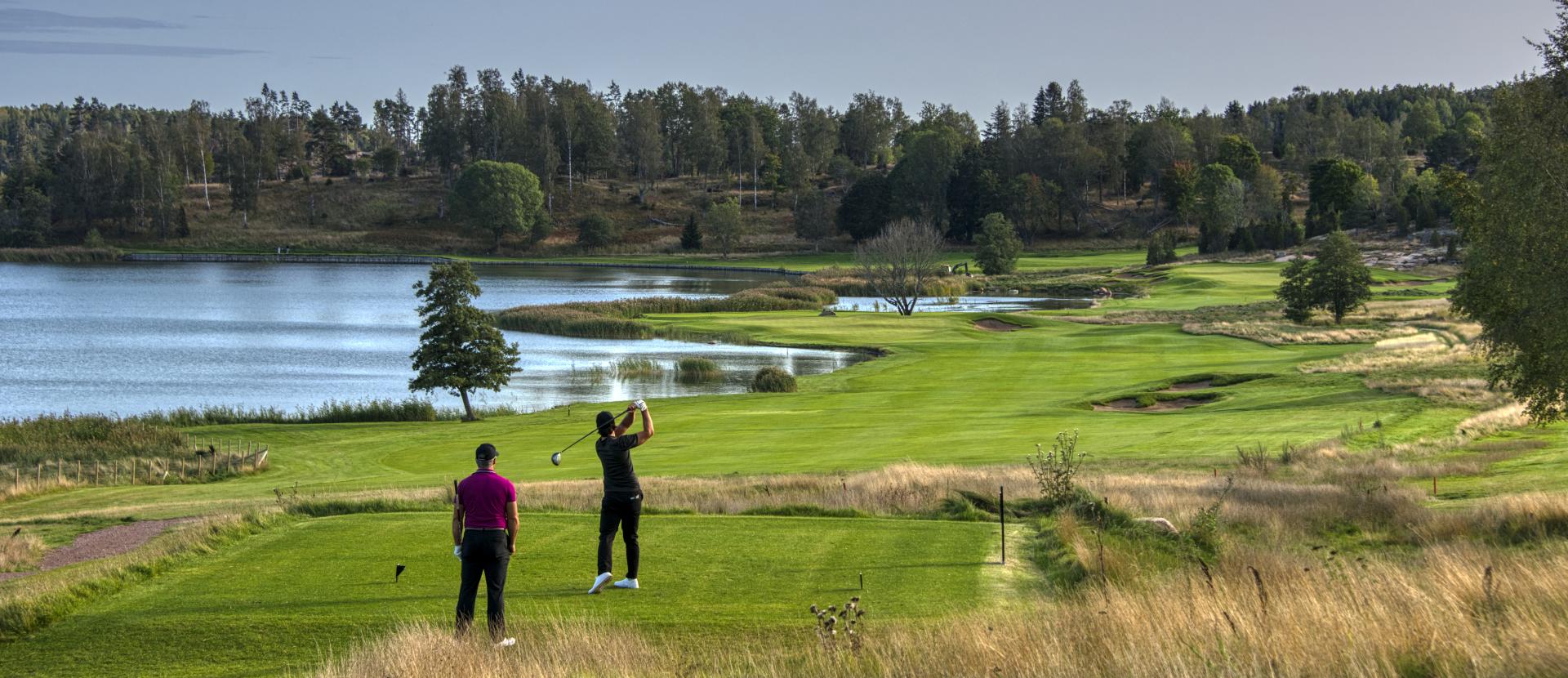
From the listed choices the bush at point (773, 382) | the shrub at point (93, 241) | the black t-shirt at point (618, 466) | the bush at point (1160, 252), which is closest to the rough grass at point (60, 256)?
the shrub at point (93, 241)

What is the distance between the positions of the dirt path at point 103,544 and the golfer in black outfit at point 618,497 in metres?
9.56

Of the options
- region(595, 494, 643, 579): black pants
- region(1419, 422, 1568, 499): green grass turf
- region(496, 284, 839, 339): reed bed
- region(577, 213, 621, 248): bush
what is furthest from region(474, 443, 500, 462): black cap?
region(577, 213, 621, 248): bush

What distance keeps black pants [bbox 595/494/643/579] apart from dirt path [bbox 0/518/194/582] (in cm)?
954

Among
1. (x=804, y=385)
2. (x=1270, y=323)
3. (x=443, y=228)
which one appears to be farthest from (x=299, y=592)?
(x=443, y=228)

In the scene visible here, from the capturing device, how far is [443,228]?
546 feet

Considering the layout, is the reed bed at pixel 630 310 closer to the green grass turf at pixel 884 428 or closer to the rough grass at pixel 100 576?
the green grass turf at pixel 884 428

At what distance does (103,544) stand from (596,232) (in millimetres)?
138293

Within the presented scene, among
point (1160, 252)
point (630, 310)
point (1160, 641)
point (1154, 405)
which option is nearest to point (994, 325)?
point (630, 310)

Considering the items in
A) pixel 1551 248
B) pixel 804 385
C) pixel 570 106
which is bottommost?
pixel 804 385

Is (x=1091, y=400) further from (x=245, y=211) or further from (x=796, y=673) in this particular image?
(x=245, y=211)

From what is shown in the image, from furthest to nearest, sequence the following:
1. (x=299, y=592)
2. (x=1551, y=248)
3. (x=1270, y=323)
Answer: (x=1270, y=323) → (x=1551, y=248) → (x=299, y=592)

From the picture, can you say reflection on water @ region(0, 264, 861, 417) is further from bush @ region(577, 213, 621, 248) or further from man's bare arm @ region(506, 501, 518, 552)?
bush @ region(577, 213, 621, 248)

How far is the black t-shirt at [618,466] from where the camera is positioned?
517 inches

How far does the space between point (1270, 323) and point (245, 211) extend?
138 metres
